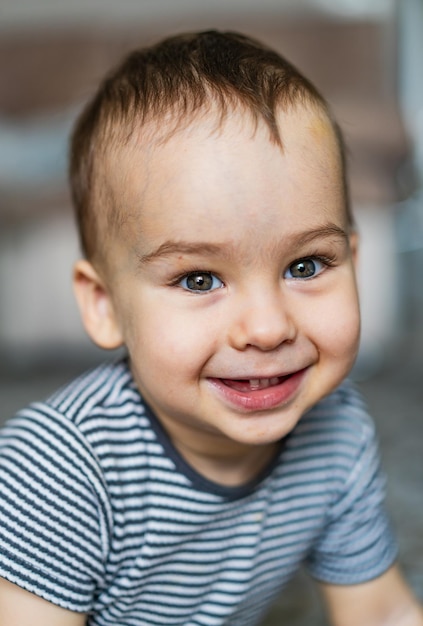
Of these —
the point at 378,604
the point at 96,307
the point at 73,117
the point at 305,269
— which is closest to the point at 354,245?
the point at 305,269

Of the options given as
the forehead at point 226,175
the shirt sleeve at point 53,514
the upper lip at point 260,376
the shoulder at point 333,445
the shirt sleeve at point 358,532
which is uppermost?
the forehead at point 226,175

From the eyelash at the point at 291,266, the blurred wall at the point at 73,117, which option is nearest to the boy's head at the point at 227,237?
the eyelash at the point at 291,266

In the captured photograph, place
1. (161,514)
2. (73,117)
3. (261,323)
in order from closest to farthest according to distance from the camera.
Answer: (261,323) → (161,514) → (73,117)

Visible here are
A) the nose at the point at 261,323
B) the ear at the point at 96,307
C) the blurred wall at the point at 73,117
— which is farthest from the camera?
the blurred wall at the point at 73,117

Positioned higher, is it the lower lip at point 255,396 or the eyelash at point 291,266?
the eyelash at point 291,266

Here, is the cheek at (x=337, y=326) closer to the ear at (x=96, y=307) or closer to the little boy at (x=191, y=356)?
the little boy at (x=191, y=356)

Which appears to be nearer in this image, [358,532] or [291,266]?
[291,266]

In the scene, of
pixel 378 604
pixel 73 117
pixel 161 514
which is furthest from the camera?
pixel 73 117

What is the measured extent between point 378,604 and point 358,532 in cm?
7

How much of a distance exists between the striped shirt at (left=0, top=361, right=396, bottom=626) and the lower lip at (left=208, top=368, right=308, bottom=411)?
0.37 feet

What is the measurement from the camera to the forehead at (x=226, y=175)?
62cm

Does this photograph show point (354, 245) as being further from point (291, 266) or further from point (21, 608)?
point (21, 608)

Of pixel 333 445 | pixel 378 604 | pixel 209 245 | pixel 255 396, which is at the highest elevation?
pixel 209 245

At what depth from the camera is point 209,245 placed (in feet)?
2.05
